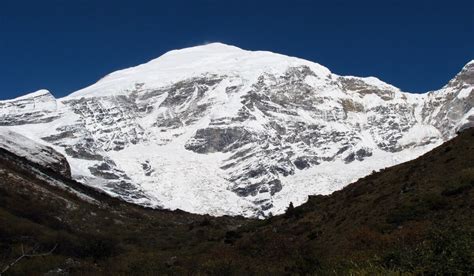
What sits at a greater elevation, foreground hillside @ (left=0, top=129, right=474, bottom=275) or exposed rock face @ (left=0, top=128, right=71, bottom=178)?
exposed rock face @ (left=0, top=128, right=71, bottom=178)

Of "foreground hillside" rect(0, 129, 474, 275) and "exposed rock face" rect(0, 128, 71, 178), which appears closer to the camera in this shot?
"foreground hillside" rect(0, 129, 474, 275)

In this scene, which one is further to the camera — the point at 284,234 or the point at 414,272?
the point at 284,234

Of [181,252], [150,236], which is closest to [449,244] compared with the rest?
[181,252]

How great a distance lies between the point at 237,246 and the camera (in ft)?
114

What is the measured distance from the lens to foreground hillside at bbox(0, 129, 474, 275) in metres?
19.0

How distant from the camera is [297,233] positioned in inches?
1357

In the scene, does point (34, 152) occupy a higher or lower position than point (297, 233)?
higher

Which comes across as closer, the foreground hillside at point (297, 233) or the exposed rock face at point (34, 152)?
the foreground hillside at point (297, 233)

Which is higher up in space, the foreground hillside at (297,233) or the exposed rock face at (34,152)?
the exposed rock face at (34,152)

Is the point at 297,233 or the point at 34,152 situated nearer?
the point at 297,233

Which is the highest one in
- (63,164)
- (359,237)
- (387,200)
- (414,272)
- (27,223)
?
(63,164)

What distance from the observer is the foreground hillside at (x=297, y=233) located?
19.0 meters

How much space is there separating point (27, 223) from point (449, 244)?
26294 mm

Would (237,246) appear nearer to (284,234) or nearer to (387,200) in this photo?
(284,234)
